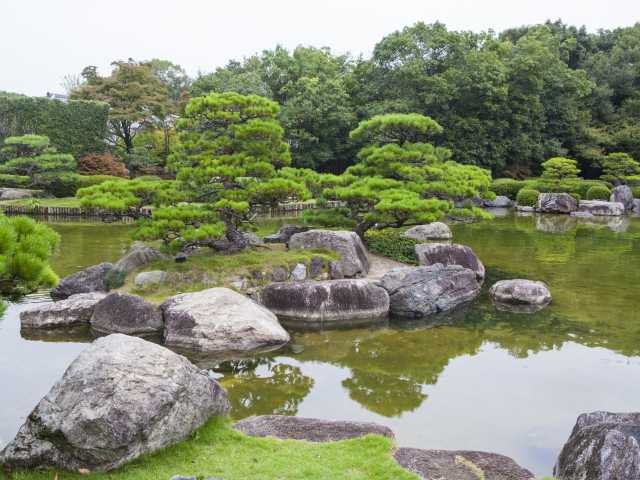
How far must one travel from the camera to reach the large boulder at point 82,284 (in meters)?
11.6

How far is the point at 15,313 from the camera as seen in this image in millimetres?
10805

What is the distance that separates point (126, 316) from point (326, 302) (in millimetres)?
3541

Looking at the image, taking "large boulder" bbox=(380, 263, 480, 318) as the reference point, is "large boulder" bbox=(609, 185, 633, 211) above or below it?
above

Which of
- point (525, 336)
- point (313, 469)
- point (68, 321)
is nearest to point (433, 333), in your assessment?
point (525, 336)

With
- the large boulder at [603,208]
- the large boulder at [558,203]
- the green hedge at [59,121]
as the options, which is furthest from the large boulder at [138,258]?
the large boulder at [603,208]

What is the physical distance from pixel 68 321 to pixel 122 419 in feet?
19.2

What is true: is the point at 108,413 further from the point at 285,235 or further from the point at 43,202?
the point at 43,202

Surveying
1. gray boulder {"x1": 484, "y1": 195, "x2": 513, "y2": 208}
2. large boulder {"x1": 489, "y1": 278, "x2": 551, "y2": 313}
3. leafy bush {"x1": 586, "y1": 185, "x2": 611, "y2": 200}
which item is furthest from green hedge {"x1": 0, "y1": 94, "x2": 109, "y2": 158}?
leafy bush {"x1": 586, "y1": 185, "x2": 611, "y2": 200}

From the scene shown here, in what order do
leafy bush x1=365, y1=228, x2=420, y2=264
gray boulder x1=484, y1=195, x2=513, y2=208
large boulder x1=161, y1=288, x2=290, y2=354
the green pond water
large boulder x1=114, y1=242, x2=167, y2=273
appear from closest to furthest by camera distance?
the green pond water
large boulder x1=161, y1=288, x2=290, y2=354
large boulder x1=114, y1=242, x2=167, y2=273
leafy bush x1=365, y1=228, x2=420, y2=264
gray boulder x1=484, y1=195, x2=513, y2=208

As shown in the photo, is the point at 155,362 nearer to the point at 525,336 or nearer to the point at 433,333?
the point at 433,333

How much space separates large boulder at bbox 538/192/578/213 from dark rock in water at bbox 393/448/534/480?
27766 mm

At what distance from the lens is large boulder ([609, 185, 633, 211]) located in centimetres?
3219

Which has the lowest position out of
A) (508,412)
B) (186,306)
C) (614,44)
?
(508,412)

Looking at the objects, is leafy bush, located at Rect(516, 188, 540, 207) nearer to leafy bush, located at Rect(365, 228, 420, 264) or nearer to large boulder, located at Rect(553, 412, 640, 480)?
leafy bush, located at Rect(365, 228, 420, 264)
